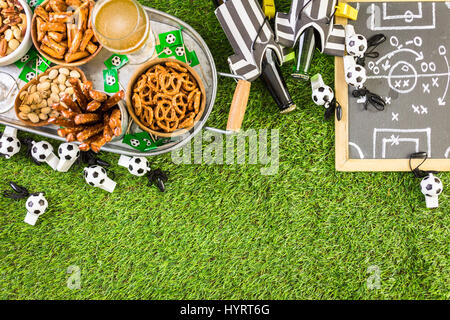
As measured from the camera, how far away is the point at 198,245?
156 cm

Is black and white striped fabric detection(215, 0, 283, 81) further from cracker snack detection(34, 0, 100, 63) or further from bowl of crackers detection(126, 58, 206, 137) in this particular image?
cracker snack detection(34, 0, 100, 63)

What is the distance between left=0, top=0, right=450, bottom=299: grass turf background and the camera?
5.05 ft

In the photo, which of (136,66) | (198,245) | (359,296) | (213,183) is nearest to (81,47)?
(136,66)

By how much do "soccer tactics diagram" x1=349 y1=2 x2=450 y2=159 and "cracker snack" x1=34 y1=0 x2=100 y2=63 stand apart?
108 cm

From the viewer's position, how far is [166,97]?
1.24 meters

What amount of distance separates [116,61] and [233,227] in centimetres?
83

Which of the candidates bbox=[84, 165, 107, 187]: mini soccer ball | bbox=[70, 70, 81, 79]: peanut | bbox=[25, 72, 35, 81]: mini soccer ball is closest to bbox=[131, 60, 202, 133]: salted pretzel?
bbox=[70, 70, 81, 79]: peanut

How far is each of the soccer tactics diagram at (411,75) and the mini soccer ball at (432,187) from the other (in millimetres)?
106

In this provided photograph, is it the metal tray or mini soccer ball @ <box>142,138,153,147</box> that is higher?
the metal tray

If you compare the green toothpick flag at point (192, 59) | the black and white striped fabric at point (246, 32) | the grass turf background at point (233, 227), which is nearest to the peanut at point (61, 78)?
the grass turf background at point (233, 227)

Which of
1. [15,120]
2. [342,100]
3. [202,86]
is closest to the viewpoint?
[202,86]

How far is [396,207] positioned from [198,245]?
87 cm

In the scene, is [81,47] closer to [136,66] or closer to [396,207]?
[136,66]

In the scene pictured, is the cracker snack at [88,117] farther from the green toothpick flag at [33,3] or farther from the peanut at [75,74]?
the green toothpick flag at [33,3]
